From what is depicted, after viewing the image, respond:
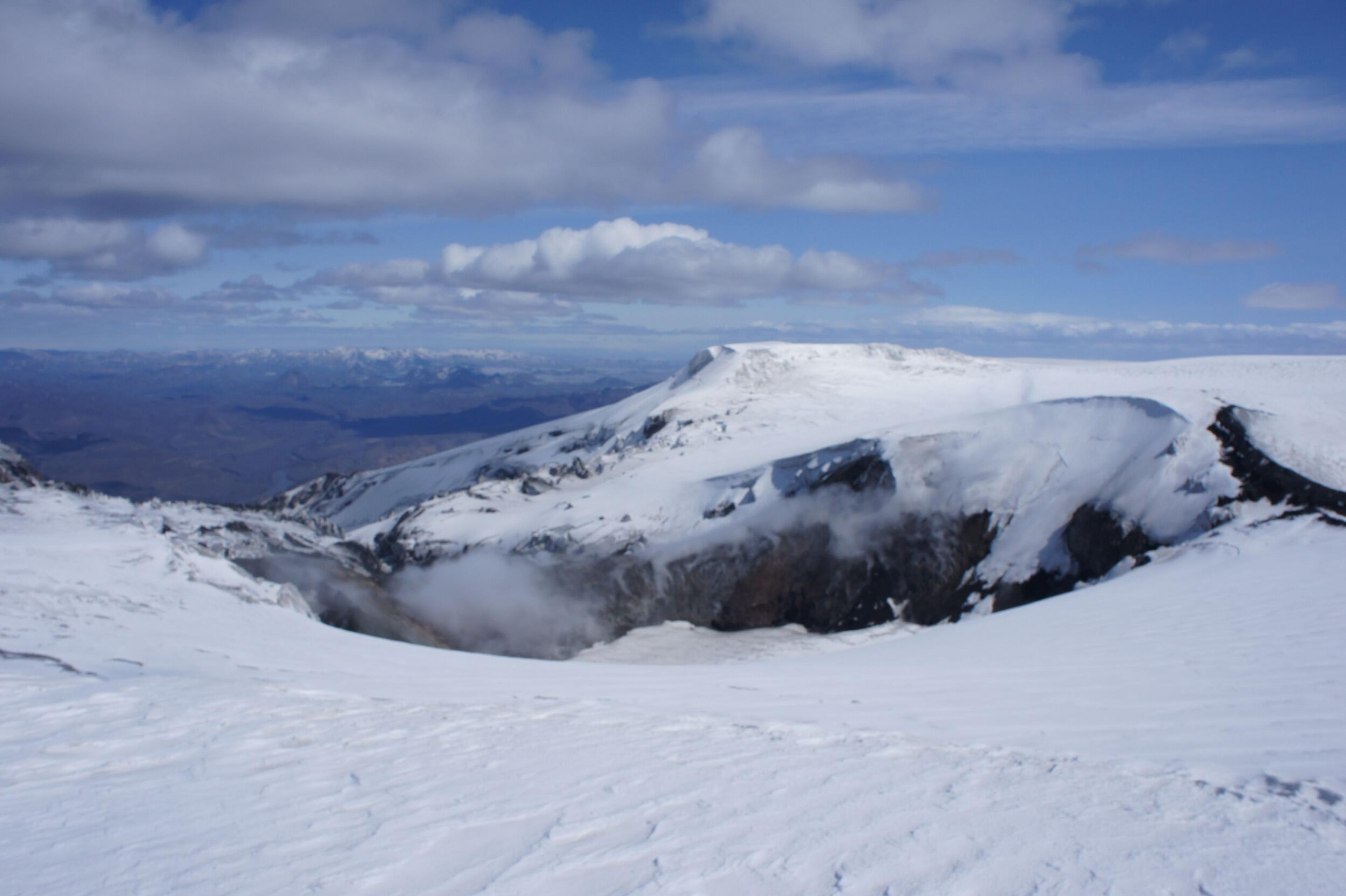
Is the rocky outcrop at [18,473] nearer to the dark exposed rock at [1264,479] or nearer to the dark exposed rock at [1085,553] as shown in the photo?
the dark exposed rock at [1085,553]

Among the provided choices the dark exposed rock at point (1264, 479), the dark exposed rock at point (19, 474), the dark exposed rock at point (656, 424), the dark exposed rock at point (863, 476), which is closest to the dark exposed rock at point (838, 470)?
the dark exposed rock at point (863, 476)

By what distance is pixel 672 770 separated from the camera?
17.8 feet

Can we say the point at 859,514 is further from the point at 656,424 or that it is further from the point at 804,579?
the point at 656,424

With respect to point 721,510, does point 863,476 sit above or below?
above

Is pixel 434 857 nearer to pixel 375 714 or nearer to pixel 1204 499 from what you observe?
pixel 375 714

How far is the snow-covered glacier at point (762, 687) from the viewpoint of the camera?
4133 mm

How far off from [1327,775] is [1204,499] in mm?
16804

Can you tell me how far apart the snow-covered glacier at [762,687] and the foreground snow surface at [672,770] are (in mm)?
35

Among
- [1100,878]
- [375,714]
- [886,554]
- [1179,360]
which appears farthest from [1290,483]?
[1179,360]

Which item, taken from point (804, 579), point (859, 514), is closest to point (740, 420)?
point (859, 514)

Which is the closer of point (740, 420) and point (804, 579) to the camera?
point (804, 579)

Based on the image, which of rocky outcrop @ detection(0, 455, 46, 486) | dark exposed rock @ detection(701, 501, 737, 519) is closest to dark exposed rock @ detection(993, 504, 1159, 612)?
dark exposed rock @ detection(701, 501, 737, 519)

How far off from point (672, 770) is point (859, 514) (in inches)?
882

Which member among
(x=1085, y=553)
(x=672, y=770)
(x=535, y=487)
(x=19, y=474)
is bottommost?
(x=535, y=487)
